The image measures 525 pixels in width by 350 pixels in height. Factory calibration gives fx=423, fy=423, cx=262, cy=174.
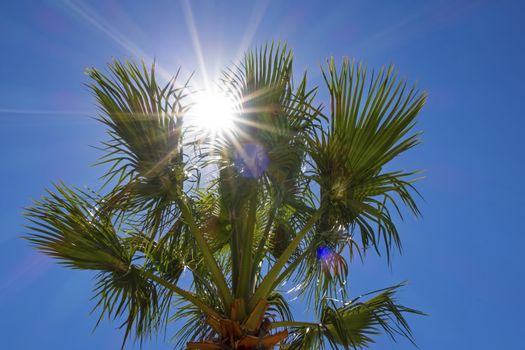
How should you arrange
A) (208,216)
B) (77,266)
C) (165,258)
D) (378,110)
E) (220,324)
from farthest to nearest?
(208,216) → (165,258) → (77,266) → (378,110) → (220,324)

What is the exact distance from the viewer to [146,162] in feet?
12.6

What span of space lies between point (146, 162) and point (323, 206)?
1691mm

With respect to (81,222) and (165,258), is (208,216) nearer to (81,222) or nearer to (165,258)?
(165,258)

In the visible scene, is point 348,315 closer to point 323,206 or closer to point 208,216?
point 323,206

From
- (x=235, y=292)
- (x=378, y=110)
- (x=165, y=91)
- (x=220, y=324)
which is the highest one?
(x=378, y=110)

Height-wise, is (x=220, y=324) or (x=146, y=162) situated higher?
(x=146, y=162)

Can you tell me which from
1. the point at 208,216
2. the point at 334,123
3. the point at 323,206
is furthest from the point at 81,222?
the point at 334,123

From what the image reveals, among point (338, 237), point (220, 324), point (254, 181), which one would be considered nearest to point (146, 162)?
point (254, 181)

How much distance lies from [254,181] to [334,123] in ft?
3.02

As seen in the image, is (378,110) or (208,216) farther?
(208,216)

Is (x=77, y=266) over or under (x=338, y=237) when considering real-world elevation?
under

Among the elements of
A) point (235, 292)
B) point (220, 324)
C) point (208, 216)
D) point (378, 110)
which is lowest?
point (220, 324)

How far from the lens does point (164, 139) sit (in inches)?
153

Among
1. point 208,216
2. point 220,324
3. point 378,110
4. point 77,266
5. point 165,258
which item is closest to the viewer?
point 220,324
